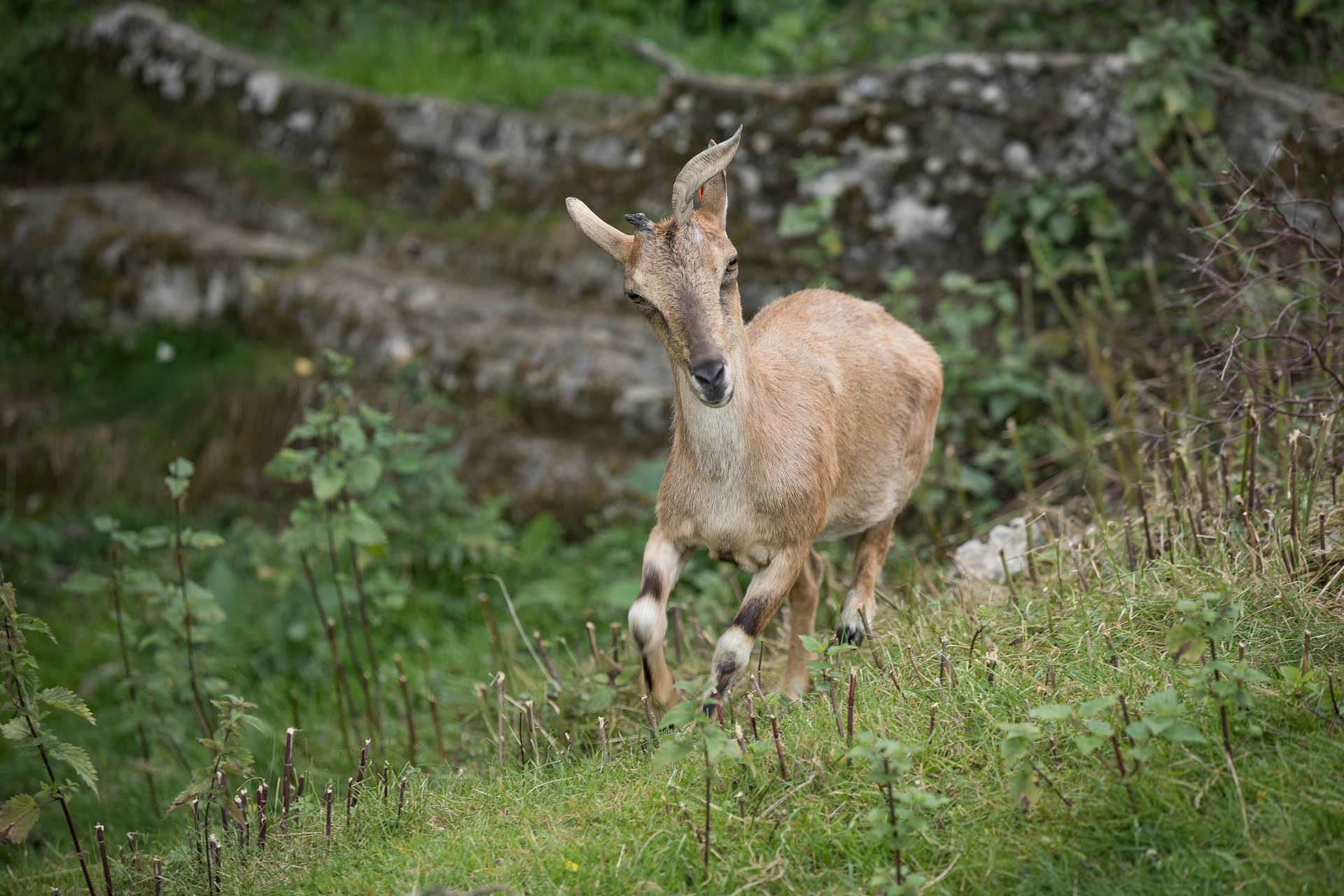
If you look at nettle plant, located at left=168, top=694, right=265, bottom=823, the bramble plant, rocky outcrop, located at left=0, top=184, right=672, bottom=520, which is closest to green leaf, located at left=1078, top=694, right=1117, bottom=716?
nettle plant, located at left=168, top=694, right=265, bottom=823

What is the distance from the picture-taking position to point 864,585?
518 cm

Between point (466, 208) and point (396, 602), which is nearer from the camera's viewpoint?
point (396, 602)

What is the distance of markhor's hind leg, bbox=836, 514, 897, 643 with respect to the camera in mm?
4910

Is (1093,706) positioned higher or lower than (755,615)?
higher

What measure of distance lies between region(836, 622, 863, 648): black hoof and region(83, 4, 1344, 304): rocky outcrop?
394 cm

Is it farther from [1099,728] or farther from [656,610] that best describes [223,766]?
[1099,728]

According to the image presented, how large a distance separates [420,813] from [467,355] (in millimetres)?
5242

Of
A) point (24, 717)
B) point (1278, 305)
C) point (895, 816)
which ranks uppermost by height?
point (1278, 305)

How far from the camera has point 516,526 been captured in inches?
319

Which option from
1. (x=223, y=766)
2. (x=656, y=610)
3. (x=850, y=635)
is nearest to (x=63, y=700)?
(x=223, y=766)

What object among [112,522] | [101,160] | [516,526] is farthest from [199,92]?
[112,522]

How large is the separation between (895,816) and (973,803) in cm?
39

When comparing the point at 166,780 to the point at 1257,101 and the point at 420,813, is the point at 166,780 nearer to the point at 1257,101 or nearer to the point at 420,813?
the point at 420,813

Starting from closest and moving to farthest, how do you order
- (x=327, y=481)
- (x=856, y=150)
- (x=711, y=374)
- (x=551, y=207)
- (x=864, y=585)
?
(x=711, y=374)
(x=864, y=585)
(x=327, y=481)
(x=856, y=150)
(x=551, y=207)
